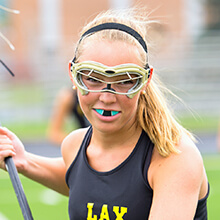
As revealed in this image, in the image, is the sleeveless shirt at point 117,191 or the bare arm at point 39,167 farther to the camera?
the bare arm at point 39,167

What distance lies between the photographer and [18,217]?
7.75 metres

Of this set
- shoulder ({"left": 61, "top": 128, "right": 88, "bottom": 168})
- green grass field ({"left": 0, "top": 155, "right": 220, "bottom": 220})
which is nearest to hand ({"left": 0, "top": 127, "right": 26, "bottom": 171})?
shoulder ({"left": 61, "top": 128, "right": 88, "bottom": 168})

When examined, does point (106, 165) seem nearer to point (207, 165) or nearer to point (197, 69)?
point (207, 165)

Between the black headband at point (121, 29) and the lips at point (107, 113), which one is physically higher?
the black headband at point (121, 29)

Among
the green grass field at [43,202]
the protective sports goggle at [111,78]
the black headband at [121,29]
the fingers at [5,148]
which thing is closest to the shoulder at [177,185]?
the protective sports goggle at [111,78]

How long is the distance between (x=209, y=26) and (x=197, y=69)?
15.8 feet

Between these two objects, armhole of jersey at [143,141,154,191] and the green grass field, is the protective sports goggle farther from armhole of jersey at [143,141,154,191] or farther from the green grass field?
the green grass field

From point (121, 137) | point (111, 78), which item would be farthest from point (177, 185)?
point (111, 78)

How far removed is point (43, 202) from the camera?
857 centimetres

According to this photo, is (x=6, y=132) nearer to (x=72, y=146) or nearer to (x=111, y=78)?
(x=72, y=146)

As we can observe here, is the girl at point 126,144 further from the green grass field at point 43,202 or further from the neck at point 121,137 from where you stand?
the green grass field at point 43,202

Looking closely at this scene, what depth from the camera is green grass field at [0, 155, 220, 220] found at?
7744 millimetres

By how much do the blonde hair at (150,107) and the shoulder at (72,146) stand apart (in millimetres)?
427

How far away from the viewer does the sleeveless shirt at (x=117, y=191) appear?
270cm
